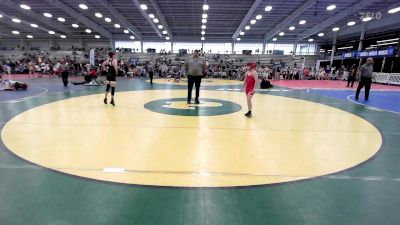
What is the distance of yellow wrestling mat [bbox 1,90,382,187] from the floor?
2 cm

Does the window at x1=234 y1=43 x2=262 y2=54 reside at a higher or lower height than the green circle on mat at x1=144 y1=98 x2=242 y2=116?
higher

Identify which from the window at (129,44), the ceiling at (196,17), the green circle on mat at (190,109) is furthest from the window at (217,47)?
the green circle on mat at (190,109)

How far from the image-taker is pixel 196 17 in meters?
29.5

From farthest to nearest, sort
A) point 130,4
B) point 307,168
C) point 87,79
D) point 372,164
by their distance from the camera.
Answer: point 130,4 < point 87,79 < point 372,164 < point 307,168

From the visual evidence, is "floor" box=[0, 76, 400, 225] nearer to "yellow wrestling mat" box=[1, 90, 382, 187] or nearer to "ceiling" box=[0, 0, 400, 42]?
"yellow wrestling mat" box=[1, 90, 382, 187]

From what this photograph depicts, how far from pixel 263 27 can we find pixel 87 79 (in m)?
25.9

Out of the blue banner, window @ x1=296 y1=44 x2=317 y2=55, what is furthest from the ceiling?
the blue banner

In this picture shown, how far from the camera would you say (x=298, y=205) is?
2553 millimetres

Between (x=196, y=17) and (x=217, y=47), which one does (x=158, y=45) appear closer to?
(x=217, y=47)

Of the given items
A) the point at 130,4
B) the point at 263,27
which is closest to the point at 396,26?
the point at 263,27

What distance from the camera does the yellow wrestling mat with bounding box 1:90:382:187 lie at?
128 inches

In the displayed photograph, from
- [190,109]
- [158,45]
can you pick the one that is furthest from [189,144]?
[158,45]

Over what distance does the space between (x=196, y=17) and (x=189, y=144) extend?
27629 millimetres

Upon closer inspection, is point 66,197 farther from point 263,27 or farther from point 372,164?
point 263,27
